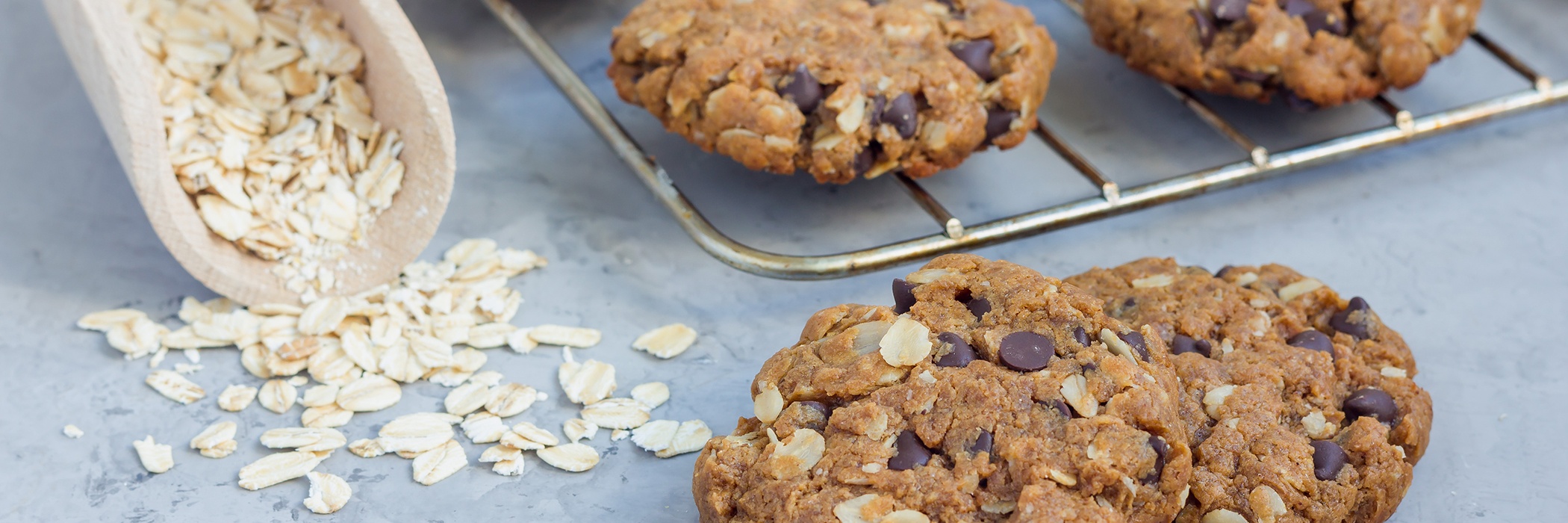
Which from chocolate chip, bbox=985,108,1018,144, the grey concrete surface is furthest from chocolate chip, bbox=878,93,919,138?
the grey concrete surface

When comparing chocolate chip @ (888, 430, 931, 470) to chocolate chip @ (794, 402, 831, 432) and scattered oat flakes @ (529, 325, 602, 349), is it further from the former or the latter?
scattered oat flakes @ (529, 325, 602, 349)

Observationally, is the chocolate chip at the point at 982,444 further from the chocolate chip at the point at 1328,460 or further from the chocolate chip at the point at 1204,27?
the chocolate chip at the point at 1204,27

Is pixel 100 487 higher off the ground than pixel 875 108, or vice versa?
pixel 875 108

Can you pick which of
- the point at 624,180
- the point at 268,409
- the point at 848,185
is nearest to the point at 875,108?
the point at 848,185

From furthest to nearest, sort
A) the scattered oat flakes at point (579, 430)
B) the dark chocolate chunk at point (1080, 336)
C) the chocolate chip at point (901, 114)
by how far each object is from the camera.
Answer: the chocolate chip at point (901, 114)
the scattered oat flakes at point (579, 430)
the dark chocolate chunk at point (1080, 336)

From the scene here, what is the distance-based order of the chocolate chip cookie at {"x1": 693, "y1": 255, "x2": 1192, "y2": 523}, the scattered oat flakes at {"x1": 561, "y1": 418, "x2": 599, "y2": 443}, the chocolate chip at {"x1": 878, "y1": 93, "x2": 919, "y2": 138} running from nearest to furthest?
1. the chocolate chip cookie at {"x1": 693, "y1": 255, "x2": 1192, "y2": 523}
2. the scattered oat flakes at {"x1": 561, "y1": 418, "x2": 599, "y2": 443}
3. the chocolate chip at {"x1": 878, "y1": 93, "x2": 919, "y2": 138}

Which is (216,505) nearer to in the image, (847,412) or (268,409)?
(268,409)

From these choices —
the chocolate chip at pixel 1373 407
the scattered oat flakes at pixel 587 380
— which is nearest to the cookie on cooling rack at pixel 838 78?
the scattered oat flakes at pixel 587 380
